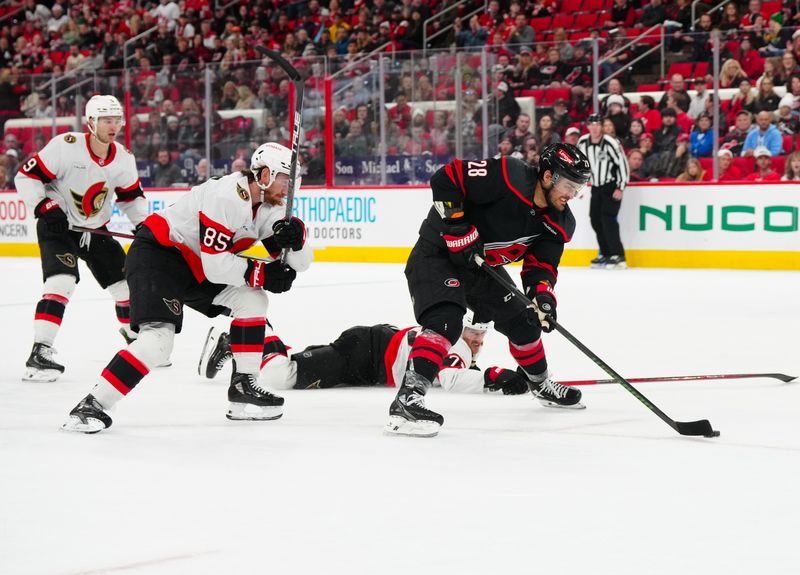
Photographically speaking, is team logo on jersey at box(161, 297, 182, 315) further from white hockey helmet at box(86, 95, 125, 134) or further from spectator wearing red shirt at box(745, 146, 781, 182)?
spectator wearing red shirt at box(745, 146, 781, 182)

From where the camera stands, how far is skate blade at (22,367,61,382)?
540 cm

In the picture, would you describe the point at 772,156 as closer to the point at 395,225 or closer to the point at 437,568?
the point at 395,225

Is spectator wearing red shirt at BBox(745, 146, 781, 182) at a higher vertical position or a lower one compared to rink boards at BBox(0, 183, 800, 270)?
higher

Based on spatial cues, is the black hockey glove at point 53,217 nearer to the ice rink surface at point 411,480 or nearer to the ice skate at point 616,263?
the ice rink surface at point 411,480

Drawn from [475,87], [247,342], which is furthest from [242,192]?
[475,87]

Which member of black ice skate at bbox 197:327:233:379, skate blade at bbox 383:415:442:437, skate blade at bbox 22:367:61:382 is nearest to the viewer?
skate blade at bbox 383:415:442:437

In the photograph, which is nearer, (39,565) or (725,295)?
(39,565)

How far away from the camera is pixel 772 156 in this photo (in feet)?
35.3

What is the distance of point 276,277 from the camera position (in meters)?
4.30

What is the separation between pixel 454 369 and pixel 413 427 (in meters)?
0.95

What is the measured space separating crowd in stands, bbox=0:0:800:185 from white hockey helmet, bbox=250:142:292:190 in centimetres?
744

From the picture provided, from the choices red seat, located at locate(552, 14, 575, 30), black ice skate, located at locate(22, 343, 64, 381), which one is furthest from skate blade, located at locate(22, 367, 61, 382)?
red seat, located at locate(552, 14, 575, 30)

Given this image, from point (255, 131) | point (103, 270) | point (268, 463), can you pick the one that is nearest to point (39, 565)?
point (268, 463)

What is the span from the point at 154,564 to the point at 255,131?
1074 cm
